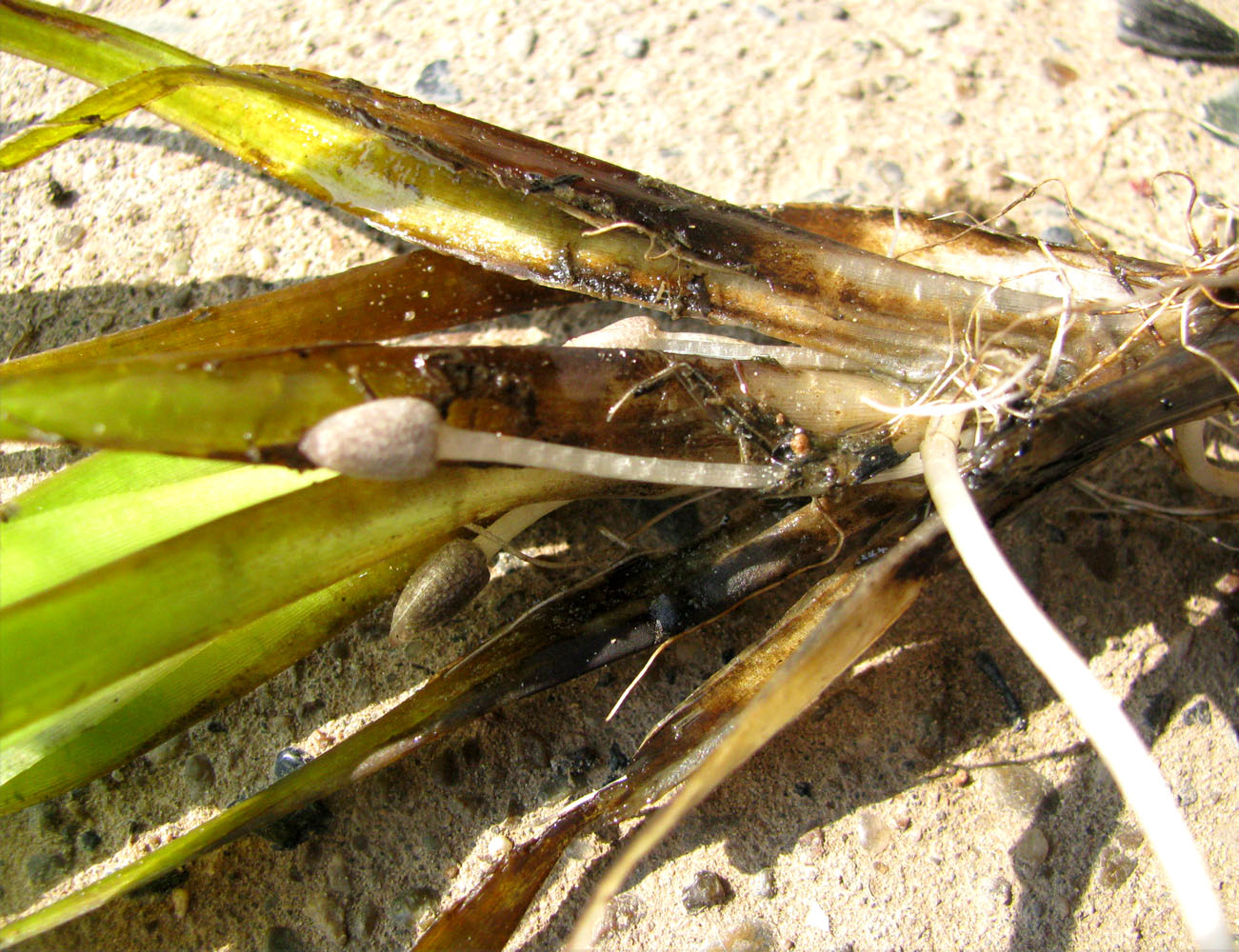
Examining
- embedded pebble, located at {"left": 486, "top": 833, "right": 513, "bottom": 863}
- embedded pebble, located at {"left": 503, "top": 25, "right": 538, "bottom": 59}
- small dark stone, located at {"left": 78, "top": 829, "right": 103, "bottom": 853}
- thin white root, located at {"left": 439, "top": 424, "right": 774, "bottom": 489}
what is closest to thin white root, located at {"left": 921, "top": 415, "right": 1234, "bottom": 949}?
thin white root, located at {"left": 439, "top": 424, "right": 774, "bottom": 489}

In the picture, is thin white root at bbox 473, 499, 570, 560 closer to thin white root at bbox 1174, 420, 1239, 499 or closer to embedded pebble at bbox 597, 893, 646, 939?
embedded pebble at bbox 597, 893, 646, 939

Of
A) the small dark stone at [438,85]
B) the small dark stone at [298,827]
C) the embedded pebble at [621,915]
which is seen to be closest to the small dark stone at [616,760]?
the embedded pebble at [621,915]

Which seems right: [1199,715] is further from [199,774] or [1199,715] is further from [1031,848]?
[199,774]

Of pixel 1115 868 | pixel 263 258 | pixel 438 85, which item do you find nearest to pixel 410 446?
pixel 263 258

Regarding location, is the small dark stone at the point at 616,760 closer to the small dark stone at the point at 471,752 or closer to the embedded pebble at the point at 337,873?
the small dark stone at the point at 471,752

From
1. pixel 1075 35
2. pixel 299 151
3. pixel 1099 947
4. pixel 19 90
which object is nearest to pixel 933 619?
pixel 1099 947

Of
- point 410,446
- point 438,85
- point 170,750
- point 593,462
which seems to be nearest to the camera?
point 410,446

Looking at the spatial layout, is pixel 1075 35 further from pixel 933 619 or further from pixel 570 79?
pixel 933 619
